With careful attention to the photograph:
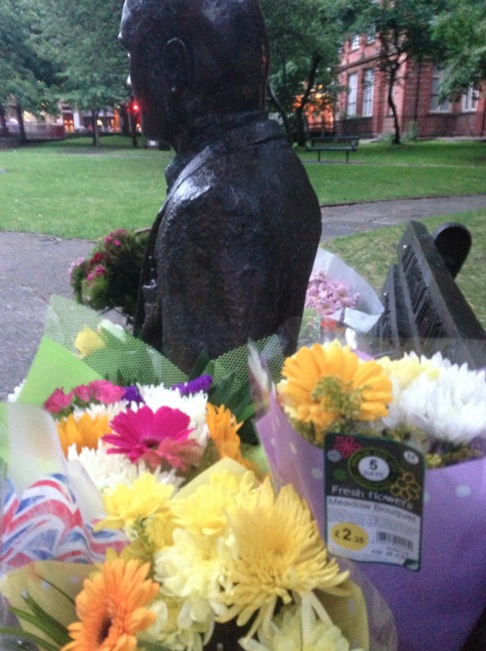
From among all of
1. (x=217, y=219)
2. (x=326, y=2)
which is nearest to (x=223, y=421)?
(x=217, y=219)

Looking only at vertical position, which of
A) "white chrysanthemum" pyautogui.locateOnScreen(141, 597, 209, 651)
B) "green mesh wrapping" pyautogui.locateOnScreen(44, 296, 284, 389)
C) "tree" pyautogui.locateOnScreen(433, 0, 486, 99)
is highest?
"tree" pyautogui.locateOnScreen(433, 0, 486, 99)

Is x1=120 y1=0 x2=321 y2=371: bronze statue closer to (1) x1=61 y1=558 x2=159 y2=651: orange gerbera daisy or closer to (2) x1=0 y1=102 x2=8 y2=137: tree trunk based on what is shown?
(1) x1=61 y1=558 x2=159 y2=651: orange gerbera daisy

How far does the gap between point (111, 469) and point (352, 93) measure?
44.6 meters

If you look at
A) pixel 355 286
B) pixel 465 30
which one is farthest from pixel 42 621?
pixel 465 30

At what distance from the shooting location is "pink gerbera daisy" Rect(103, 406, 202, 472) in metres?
0.94

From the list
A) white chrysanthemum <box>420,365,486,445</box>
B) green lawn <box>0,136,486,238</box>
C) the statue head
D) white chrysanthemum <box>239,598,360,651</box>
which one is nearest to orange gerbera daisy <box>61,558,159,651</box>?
white chrysanthemum <box>239,598,360,651</box>

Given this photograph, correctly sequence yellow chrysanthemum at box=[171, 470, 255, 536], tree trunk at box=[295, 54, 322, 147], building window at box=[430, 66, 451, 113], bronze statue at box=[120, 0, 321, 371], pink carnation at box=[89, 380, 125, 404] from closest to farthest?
yellow chrysanthemum at box=[171, 470, 255, 536] < pink carnation at box=[89, 380, 125, 404] < bronze statue at box=[120, 0, 321, 371] < tree trunk at box=[295, 54, 322, 147] < building window at box=[430, 66, 451, 113]

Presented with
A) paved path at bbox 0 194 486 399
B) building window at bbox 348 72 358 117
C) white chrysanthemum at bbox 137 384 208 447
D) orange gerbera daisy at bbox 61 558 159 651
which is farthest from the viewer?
building window at bbox 348 72 358 117

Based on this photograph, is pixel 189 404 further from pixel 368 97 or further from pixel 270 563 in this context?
pixel 368 97

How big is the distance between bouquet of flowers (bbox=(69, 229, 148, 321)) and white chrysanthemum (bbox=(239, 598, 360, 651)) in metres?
2.15

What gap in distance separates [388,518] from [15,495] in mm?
462

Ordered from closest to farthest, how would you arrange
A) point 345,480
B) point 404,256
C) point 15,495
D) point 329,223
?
point 345,480, point 15,495, point 404,256, point 329,223

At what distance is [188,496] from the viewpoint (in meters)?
0.86

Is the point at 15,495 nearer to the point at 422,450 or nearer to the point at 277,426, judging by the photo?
the point at 277,426
